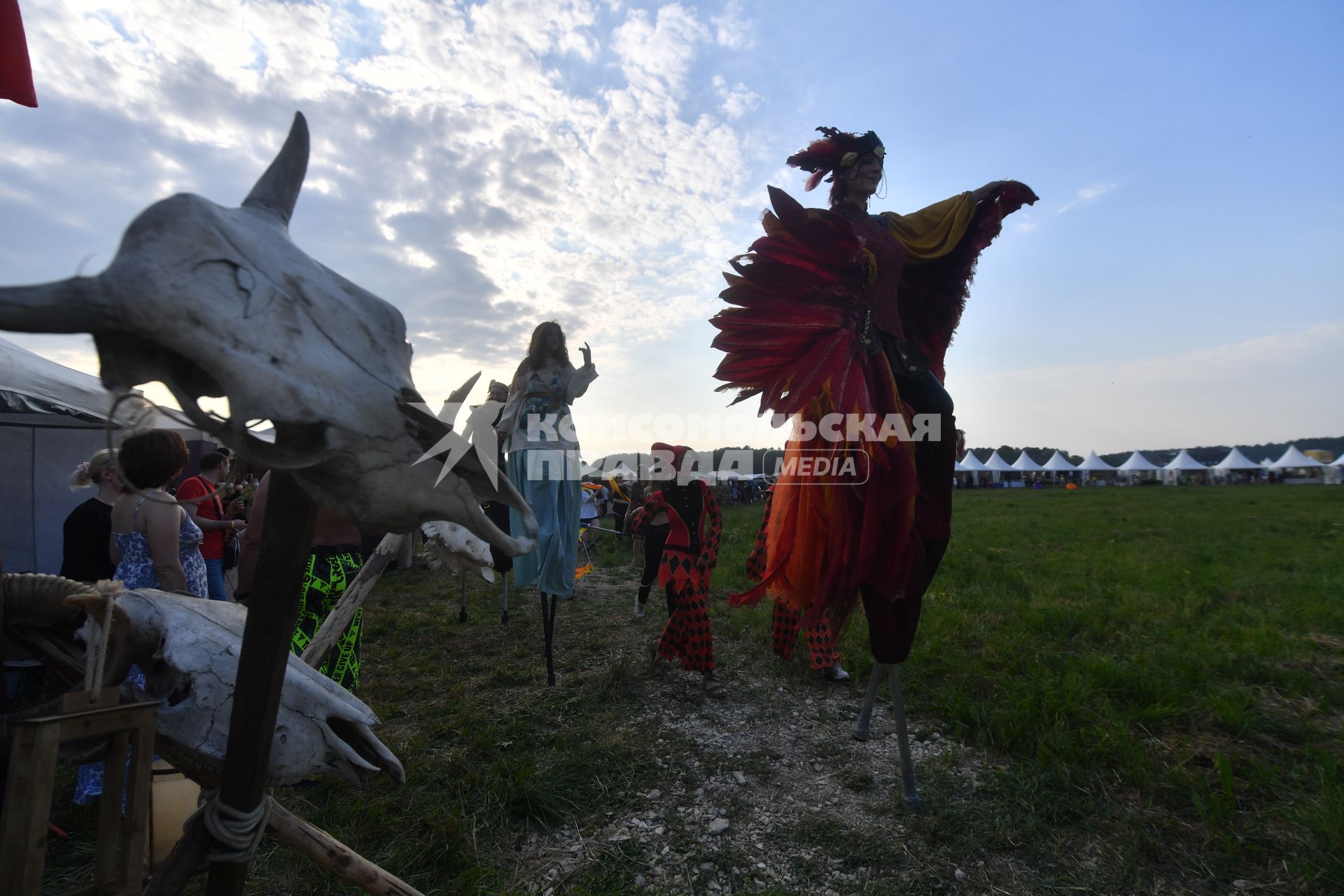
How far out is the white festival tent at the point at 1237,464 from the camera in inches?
1956

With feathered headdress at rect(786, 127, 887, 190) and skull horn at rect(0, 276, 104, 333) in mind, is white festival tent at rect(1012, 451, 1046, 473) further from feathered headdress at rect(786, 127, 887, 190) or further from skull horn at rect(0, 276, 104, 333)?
skull horn at rect(0, 276, 104, 333)

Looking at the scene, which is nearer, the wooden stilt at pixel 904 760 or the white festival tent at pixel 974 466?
the wooden stilt at pixel 904 760

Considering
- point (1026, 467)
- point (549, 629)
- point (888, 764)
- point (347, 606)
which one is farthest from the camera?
point (1026, 467)

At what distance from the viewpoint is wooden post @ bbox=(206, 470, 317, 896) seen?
98 cm

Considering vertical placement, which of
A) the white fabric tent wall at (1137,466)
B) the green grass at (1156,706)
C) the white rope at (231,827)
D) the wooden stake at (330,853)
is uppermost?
the white fabric tent wall at (1137,466)

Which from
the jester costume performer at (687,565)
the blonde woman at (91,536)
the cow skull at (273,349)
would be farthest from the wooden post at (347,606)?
the jester costume performer at (687,565)

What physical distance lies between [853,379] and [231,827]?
247 centimetres

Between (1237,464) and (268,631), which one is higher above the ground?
(1237,464)

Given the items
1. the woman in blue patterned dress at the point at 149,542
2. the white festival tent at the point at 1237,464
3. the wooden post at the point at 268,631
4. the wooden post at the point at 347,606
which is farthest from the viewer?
the white festival tent at the point at 1237,464

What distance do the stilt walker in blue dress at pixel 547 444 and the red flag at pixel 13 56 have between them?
2441mm

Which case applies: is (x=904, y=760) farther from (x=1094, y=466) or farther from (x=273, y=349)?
(x=1094, y=466)

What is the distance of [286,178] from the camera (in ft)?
3.39

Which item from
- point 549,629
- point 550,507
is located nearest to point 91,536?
point 550,507

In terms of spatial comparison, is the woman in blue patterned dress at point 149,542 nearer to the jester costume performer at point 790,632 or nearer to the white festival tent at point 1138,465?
the jester costume performer at point 790,632
